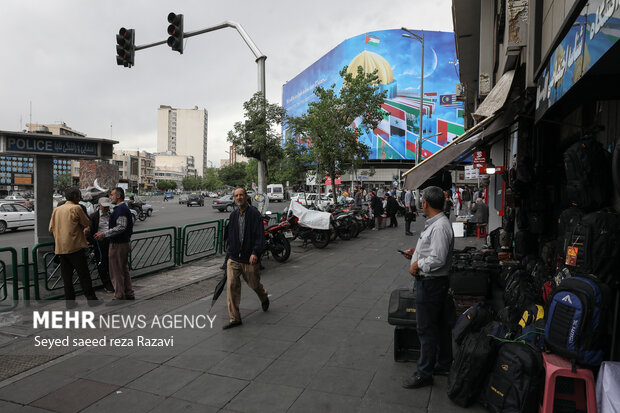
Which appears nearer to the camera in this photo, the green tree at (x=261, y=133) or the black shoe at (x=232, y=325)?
the black shoe at (x=232, y=325)

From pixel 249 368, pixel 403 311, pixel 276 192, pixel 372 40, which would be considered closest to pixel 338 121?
pixel 403 311

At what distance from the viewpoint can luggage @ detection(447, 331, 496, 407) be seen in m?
3.25

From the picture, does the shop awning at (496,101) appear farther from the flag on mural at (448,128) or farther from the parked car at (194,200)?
the flag on mural at (448,128)

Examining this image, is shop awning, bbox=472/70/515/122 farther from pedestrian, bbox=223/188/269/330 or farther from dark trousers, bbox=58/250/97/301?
dark trousers, bbox=58/250/97/301

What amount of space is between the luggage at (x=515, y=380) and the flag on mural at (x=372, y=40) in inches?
2418

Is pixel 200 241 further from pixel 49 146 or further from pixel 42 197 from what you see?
pixel 49 146

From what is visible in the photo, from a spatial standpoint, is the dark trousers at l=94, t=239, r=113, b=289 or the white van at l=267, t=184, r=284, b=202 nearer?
the dark trousers at l=94, t=239, r=113, b=289

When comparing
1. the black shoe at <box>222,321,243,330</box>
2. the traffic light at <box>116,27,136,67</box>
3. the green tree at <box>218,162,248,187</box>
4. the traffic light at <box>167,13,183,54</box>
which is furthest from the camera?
the green tree at <box>218,162,248,187</box>

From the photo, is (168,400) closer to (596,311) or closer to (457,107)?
(596,311)

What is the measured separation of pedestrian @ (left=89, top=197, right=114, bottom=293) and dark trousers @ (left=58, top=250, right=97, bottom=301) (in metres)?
0.95

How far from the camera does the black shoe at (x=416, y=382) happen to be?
360 cm

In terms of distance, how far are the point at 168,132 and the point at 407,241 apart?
170 meters

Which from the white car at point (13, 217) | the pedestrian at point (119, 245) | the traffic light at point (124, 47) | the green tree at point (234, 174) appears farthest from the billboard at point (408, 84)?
the pedestrian at point (119, 245)

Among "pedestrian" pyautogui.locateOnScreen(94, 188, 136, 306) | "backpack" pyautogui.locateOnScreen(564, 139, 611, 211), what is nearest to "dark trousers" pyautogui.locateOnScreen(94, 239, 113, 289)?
"pedestrian" pyautogui.locateOnScreen(94, 188, 136, 306)
